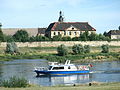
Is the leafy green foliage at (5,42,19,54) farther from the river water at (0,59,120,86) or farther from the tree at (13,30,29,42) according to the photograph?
the river water at (0,59,120,86)

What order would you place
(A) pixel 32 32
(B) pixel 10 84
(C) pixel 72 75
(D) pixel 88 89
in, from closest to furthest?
(D) pixel 88 89 < (B) pixel 10 84 < (C) pixel 72 75 < (A) pixel 32 32

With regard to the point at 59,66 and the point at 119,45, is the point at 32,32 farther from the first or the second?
the point at 59,66

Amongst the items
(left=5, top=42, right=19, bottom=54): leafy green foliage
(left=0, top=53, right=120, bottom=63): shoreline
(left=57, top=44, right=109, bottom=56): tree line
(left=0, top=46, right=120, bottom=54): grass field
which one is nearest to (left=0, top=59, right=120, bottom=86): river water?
(left=0, top=53, right=120, bottom=63): shoreline

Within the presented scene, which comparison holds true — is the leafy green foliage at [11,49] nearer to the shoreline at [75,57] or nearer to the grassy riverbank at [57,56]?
the grassy riverbank at [57,56]

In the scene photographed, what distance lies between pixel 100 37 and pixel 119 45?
572cm

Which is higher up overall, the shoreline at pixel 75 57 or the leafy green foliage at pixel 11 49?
the leafy green foliage at pixel 11 49

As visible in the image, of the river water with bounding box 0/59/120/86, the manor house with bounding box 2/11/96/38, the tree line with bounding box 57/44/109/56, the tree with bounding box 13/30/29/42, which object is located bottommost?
the river water with bounding box 0/59/120/86

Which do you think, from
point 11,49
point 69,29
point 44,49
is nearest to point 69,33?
point 69,29

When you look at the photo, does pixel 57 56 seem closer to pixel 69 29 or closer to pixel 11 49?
pixel 11 49

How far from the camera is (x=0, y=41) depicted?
3595 inches

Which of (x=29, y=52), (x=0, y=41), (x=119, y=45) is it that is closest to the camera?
(x=29, y=52)

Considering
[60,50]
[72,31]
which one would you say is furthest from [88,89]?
[72,31]

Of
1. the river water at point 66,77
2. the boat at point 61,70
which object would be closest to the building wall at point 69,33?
the river water at point 66,77

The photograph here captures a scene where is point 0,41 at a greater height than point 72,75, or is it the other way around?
point 0,41
